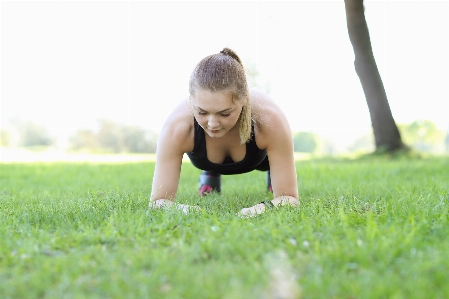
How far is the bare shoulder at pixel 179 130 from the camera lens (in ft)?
12.9

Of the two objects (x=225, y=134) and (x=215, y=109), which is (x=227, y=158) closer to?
(x=225, y=134)

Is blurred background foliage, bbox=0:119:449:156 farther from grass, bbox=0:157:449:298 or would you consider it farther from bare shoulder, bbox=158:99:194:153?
grass, bbox=0:157:449:298

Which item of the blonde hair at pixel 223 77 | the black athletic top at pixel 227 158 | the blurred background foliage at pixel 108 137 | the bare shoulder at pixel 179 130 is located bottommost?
the blurred background foliage at pixel 108 137

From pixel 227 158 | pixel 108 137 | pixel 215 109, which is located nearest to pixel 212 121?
pixel 215 109

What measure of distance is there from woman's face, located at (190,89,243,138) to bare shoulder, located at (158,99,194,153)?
1.34 ft

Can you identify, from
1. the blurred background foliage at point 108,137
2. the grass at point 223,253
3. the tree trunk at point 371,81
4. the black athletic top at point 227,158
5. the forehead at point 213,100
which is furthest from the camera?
the blurred background foliage at point 108,137

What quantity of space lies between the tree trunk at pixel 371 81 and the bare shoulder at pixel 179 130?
632cm

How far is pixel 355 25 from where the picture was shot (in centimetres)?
957

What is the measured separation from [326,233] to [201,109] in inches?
52.9

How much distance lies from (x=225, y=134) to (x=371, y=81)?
7.67 m

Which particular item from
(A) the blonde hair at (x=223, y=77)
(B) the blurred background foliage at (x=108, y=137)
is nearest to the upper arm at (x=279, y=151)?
(A) the blonde hair at (x=223, y=77)

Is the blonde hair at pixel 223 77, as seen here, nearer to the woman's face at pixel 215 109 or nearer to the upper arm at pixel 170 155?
the woman's face at pixel 215 109

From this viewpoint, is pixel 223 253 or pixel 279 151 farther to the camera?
pixel 279 151

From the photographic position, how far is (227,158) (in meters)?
4.33
